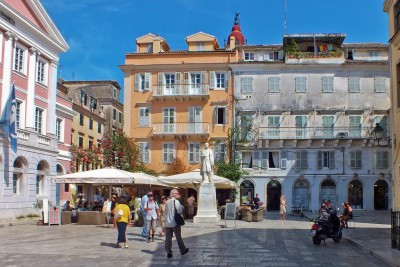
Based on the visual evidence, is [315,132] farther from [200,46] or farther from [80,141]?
[80,141]

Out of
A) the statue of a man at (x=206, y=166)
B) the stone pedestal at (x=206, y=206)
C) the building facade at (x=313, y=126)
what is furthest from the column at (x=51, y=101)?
the building facade at (x=313, y=126)

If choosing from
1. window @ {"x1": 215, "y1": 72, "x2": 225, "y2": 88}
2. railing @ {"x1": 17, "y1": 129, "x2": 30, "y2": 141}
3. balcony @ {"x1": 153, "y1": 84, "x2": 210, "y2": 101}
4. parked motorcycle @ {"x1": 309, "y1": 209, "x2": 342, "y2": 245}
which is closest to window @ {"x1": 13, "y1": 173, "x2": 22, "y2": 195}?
railing @ {"x1": 17, "y1": 129, "x2": 30, "y2": 141}

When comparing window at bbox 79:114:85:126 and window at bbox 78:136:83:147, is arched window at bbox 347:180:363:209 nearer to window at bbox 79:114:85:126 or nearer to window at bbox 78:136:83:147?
window at bbox 78:136:83:147

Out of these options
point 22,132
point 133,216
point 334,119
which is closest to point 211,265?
point 133,216

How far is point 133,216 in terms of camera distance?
1013 inches

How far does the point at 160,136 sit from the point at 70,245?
27.5 m

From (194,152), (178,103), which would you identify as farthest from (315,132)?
(178,103)

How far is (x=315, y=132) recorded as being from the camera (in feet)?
135

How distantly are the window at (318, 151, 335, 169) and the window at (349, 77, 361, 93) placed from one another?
5.46 m

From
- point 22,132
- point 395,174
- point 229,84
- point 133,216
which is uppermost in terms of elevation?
point 229,84

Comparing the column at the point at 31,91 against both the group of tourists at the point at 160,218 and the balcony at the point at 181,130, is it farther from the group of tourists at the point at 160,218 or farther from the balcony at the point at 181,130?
the balcony at the point at 181,130

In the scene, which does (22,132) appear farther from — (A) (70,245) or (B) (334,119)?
(B) (334,119)

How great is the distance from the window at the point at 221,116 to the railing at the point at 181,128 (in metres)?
1.02

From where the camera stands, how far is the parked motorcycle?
52.0 feet
